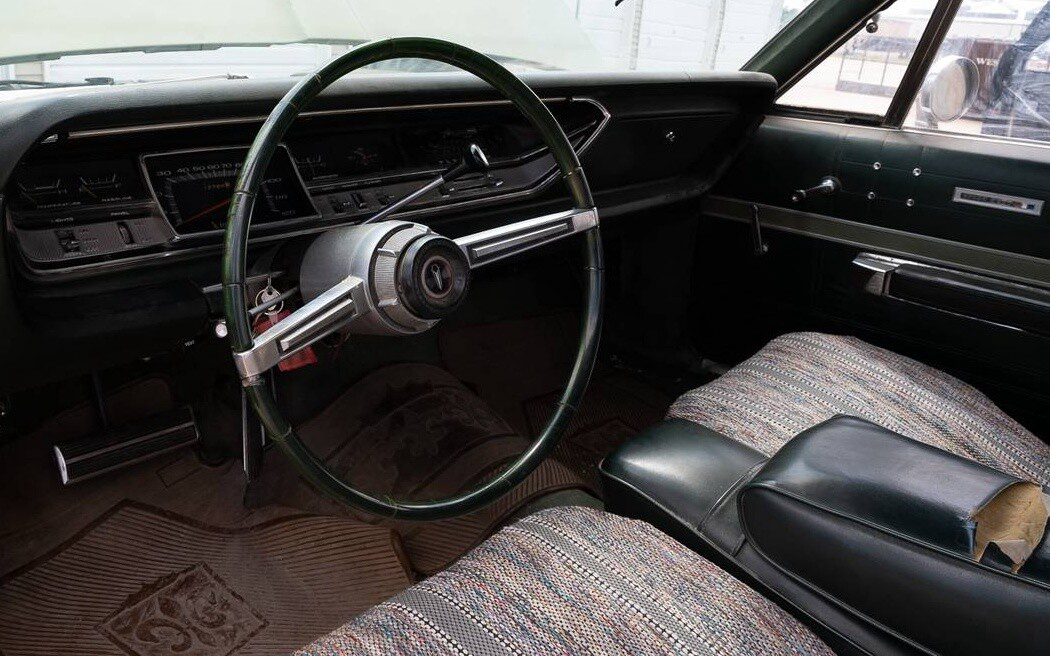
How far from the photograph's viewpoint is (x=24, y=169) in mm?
1286

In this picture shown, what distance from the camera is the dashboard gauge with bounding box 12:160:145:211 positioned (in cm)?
129

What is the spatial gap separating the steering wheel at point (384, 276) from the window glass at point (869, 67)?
1150mm

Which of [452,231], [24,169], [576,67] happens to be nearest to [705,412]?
[452,231]

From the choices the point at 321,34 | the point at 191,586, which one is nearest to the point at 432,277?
the point at 321,34

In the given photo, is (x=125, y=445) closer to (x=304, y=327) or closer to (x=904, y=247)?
(x=304, y=327)

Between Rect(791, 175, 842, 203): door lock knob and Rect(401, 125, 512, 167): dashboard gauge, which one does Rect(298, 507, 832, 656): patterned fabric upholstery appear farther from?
Rect(791, 175, 842, 203): door lock knob

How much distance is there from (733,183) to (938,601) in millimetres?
1704

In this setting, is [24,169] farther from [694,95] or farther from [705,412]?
[694,95]

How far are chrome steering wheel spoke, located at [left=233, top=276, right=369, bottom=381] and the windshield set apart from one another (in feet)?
0.94

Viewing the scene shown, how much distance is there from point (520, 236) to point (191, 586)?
1005mm

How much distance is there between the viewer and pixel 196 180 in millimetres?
1427

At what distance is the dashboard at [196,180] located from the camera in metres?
1.20

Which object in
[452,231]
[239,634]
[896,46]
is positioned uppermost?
[896,46]

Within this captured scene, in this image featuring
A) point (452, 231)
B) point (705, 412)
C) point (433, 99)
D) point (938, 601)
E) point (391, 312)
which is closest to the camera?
point (938, 601)
